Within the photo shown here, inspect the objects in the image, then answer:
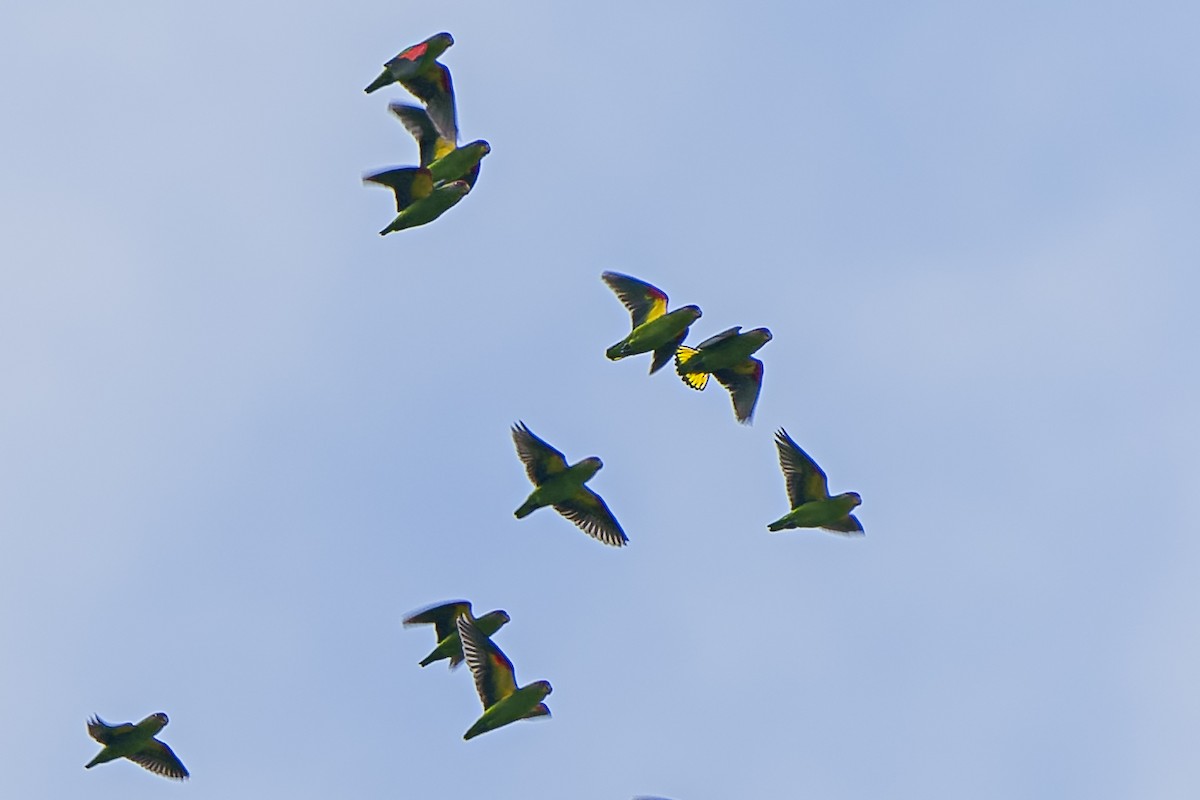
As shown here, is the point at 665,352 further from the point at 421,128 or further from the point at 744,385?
the point at 421,128

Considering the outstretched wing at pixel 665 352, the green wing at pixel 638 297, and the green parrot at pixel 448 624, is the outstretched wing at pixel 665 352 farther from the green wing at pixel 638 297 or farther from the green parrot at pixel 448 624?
the green parrot at pixel 448 624

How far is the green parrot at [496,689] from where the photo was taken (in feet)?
116

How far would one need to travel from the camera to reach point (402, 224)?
37.6 meters

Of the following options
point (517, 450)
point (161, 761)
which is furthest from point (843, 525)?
point (161, 761)

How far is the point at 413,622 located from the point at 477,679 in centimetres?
331

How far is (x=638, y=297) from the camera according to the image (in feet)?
136

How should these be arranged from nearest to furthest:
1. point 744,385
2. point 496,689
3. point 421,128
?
point 496,689
point 421,128
point 744,385

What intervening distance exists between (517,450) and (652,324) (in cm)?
387

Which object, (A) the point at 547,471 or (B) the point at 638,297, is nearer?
(A) the point at 547,471

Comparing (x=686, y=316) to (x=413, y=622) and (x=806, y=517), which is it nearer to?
(x=806, y=517)

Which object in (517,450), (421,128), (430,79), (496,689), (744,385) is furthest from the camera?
(744,385)

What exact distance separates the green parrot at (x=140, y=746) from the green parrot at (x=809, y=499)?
12521 millimetres

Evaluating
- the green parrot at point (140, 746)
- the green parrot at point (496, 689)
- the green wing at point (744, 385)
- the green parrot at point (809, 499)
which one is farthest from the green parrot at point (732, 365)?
the green parrot at point (140, 746)

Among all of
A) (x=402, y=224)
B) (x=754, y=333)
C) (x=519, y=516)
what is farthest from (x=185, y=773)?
(x=754, y=333)
